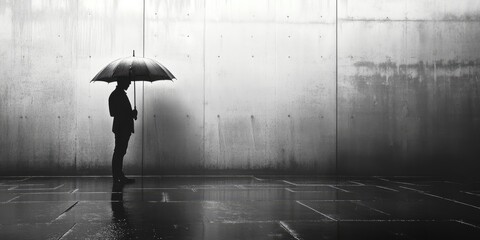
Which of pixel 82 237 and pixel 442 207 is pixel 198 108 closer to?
pixel 442 207

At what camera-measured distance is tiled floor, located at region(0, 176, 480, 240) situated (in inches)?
175

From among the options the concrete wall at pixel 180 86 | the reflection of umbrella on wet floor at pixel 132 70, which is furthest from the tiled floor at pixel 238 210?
the reflection of umbrella on wet floor at pixel 132 70

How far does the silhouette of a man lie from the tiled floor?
1.18ft

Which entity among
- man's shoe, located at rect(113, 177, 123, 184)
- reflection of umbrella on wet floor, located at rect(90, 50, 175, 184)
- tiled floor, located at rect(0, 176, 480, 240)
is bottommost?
tiled floor, located at rect(0, 176, 480, 240)

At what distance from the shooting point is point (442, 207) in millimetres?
6055

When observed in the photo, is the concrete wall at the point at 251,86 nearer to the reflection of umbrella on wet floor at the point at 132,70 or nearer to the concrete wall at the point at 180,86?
the concrete wall at the point at 180,86

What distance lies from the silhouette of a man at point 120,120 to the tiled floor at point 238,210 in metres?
0.36

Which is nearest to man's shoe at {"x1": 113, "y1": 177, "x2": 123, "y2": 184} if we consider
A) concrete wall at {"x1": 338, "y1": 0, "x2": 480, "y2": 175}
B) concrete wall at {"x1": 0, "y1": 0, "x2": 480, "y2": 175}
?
concrete wall at {"x1": 0, "y1": 0, "x2": 480, "y2": 175}

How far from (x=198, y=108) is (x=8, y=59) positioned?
3917mm

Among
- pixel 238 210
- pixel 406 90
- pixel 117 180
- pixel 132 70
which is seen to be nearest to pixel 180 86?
pixel 132 70

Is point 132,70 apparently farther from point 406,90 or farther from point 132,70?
point 406,90

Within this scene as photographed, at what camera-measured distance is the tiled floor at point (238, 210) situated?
4.44 m

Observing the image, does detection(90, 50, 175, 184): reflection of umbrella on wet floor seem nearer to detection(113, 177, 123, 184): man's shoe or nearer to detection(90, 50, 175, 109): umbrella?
detection(90, 50, 175, 109): umbrella

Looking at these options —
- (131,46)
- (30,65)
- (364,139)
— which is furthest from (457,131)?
(30,65)
